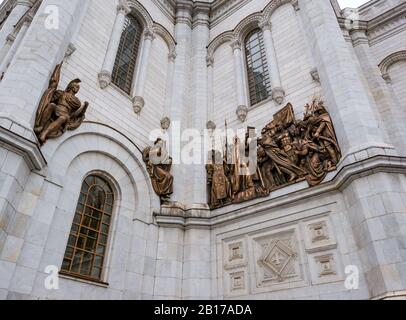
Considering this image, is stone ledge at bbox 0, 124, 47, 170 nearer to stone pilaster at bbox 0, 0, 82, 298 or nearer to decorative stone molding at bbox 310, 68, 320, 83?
stone pilaster at bbox 0, 0, 82, 298

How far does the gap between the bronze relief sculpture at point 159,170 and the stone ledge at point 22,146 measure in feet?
12.7

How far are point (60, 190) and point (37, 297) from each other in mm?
2572

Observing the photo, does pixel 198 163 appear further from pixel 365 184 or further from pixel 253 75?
pixel 365 184

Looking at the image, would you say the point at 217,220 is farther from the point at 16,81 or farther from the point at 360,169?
the point at 16,81

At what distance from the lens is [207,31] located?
16.9 m

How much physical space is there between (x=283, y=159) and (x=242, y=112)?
334cm

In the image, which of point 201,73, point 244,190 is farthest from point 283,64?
point 244,190

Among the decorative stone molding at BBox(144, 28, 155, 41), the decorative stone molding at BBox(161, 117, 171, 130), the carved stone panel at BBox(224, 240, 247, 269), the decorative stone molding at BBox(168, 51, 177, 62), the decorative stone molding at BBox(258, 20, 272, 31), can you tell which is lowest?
the carved stone panel at BBox(224, 240, 247, 269)

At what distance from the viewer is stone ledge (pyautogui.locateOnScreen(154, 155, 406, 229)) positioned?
7719 millimetres

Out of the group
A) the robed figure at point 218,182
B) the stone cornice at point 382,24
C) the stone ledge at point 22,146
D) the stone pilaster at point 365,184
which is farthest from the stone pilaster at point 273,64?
the stone ledge at point 22,146

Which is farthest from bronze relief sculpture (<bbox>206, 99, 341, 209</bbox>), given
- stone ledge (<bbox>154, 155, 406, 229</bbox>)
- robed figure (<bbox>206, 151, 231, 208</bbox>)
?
stone ledge (<bbox>154, 155, 406, 229</bbox>)

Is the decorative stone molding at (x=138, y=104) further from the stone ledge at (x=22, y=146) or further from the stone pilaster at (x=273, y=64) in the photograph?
the stone pilaster at (x=273, y=64)

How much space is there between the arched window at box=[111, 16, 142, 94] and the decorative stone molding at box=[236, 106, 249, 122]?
436 cm

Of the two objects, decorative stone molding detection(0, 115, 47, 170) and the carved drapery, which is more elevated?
the carved drapery
